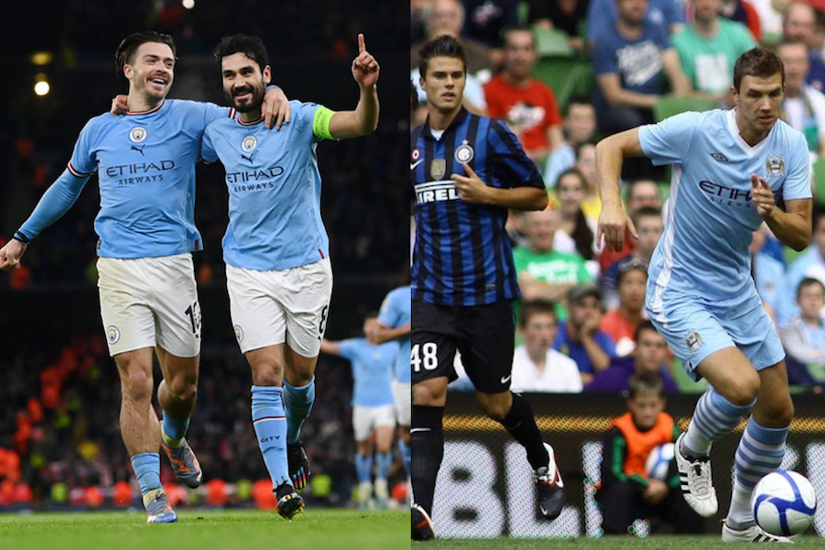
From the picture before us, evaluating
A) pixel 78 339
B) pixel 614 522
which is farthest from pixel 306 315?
pixel 78 339

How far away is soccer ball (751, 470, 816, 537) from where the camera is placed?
5.47 meters

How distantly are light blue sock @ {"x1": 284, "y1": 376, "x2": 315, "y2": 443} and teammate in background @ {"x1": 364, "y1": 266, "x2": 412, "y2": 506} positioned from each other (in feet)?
11.2

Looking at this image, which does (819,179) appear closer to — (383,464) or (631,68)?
(631,68)

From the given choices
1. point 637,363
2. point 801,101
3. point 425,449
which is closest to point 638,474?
point 637,363

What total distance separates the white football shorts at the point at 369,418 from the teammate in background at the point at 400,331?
129 centimetres

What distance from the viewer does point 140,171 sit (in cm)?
550

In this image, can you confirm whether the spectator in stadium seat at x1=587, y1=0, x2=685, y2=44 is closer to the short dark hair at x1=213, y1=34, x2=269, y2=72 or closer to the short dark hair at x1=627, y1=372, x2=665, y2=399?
the short dark hair at x1=627, y1=372, x2=665, y2=399

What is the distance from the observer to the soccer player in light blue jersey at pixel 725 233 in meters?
5.43

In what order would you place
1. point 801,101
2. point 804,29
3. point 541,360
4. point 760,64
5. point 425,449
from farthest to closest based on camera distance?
point 804,29
point 801,101
point 541,360
point 425,449
point 760,64

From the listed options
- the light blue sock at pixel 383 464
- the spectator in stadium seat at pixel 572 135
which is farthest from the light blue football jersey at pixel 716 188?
the light blue sock at pixel 383 464

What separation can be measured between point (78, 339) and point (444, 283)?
17.4ft

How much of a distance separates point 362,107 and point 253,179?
2.06 feet

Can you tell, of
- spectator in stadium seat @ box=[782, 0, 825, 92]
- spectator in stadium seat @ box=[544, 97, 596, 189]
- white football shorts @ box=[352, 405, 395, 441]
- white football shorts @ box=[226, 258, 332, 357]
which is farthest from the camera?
white football shorts @ box=[352, 405, 395, 441]

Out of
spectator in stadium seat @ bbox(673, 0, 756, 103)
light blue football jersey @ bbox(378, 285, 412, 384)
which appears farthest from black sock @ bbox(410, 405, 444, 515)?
spectator in stadium seat @ bbox(673, 0, 756, 103)
